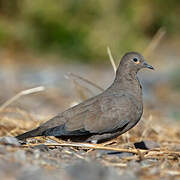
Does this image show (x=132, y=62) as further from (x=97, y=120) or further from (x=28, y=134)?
(x=28, y=134)

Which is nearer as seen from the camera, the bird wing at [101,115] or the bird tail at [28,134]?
the bird tail at [28,134]

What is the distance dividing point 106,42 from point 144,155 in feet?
29.8

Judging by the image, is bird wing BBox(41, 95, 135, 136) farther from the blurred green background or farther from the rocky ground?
the blurred green background

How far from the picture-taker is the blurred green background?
12.8 metres

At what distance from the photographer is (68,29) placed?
12.9 metres

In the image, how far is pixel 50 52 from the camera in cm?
1316

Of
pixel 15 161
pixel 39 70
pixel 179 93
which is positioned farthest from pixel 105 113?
pixel 39 70

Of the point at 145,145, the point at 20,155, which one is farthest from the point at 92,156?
the point at 145,145

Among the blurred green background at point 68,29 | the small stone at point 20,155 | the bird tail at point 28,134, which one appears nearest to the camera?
the small stone at point 20,155

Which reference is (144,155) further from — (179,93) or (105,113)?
(179,93)

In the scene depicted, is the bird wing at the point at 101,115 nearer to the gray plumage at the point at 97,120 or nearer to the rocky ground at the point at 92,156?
the gray plumage at the point at 97,120

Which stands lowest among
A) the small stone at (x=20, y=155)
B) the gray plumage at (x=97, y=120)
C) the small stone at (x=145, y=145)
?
the small stone at (x=20, y=155)

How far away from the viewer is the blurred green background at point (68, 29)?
41.9 ft

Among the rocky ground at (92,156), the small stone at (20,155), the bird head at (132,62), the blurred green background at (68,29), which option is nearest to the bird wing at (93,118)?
the rocky ground at (92,156)
